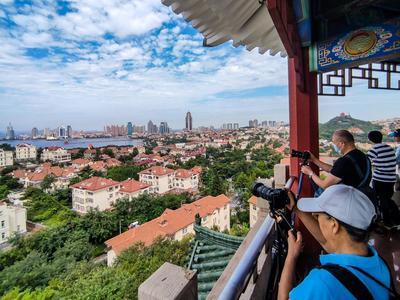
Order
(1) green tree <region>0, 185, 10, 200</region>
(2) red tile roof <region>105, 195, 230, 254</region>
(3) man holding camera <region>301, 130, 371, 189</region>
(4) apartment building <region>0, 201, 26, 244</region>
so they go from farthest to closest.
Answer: (1) green tree <region>0, 185, 10, 200</region>
(4) apartment building <region>0, 201, 26, 244</region>
(2) red tile roof <region>105, 195, 230, 254</region>
(3) man holding camera <region>301, 130, 371, 189</region>

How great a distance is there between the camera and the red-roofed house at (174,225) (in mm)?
17297

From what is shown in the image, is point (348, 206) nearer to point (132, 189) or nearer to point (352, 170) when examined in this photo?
point (352, 170)

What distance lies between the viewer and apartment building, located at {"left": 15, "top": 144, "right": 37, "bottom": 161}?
58.4m

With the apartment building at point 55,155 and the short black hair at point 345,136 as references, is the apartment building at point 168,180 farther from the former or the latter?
the short black hair at point 345,136

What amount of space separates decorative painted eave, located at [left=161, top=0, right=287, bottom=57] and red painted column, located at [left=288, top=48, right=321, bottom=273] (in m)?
0.50

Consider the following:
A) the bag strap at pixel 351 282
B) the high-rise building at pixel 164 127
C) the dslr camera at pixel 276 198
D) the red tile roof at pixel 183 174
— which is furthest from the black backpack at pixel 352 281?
the high-rise building at pixel 164 127

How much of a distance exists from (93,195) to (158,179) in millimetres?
9521

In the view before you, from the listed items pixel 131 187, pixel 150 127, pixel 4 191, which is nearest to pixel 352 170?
pixel 131 187

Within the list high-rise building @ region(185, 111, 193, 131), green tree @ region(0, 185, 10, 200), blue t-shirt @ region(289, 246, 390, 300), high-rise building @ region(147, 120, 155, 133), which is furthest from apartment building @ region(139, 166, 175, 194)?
high-rise building @ region(147, 120, 155, 133)

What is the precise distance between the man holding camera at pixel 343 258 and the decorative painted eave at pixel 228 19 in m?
1.14

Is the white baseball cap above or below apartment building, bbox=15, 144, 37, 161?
above

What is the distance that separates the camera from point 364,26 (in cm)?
195

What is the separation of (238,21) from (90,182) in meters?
31.6

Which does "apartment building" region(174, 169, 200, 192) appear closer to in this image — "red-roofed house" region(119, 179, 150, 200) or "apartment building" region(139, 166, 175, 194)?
"apartment building" region(139, 166, 175, 194)
